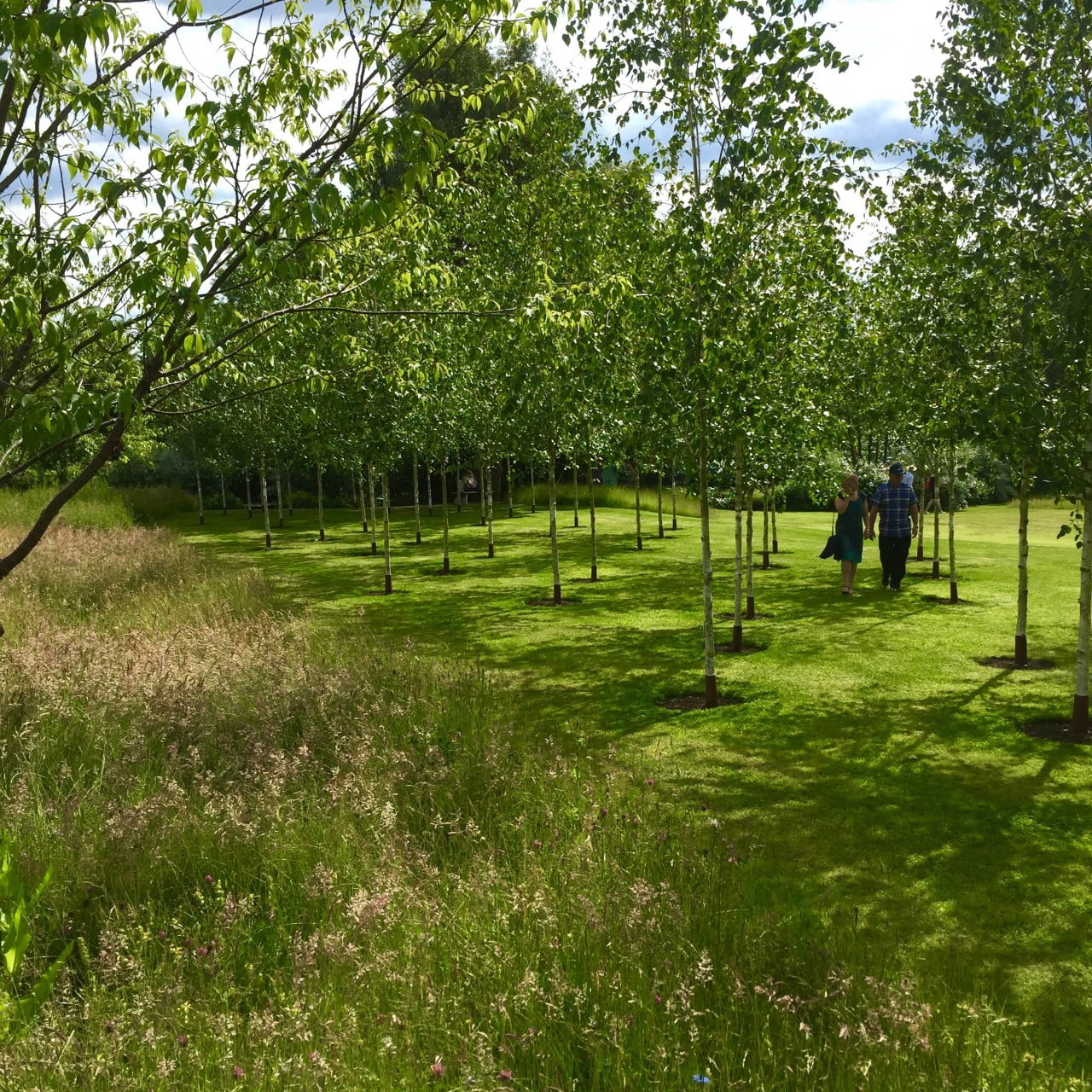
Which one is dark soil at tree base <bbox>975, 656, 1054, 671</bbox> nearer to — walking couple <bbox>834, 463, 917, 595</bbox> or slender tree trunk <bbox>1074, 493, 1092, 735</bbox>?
slender tree trunk <bbox>1074, 493, 1092, 735</bbox>

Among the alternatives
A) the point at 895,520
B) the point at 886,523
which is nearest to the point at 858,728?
the point at 895,520

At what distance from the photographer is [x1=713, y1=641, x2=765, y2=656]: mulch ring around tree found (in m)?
13.0

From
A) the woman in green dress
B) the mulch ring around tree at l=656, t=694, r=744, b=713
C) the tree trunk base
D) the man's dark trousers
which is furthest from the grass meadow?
the man's dark trousers

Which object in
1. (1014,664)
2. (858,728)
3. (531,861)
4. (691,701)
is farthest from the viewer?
(1014,664)

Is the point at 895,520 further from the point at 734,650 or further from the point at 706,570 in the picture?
the point at 706,570

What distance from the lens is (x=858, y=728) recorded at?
31.4ft

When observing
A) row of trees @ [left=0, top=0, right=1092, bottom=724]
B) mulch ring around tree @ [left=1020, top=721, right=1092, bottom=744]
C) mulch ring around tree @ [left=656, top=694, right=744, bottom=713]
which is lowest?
mulch ring around tree @ [left=1020, top=721, right=1092, bottom=744]

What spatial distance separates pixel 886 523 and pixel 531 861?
14353mm

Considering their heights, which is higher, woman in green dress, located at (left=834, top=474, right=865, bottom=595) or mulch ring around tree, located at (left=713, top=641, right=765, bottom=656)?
woman in green dress, located at (left=834, top=474, right=865, bottom=595)

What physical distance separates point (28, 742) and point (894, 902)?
6439 mm

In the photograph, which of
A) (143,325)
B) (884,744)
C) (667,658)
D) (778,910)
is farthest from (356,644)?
(778,910)

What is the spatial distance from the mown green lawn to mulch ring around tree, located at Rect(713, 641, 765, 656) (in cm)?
17

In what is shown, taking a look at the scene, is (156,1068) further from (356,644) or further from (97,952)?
Answer: (356,644)

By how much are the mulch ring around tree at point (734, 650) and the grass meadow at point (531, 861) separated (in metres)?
0.27
